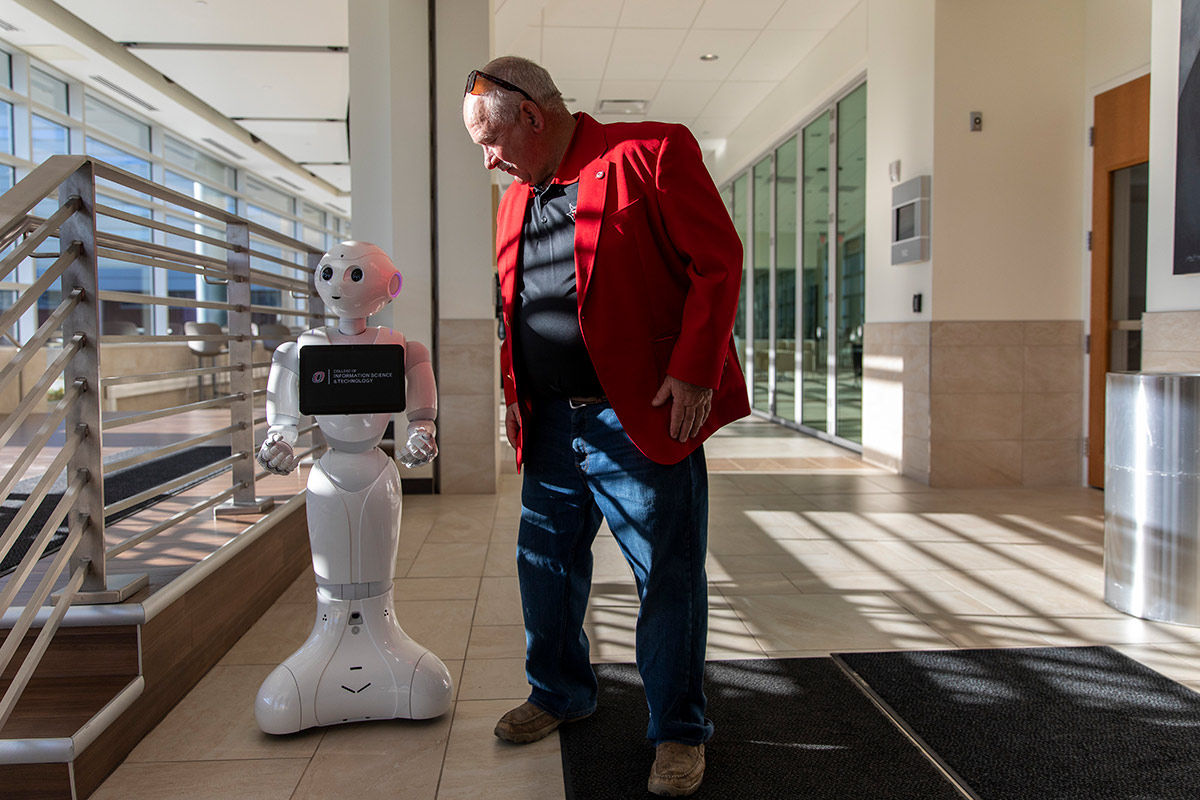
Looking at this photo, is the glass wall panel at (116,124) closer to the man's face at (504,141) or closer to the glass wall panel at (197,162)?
the glass wall panel at (197,162)

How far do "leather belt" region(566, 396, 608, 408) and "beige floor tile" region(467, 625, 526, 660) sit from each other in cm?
105

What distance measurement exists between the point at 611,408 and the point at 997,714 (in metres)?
1.31

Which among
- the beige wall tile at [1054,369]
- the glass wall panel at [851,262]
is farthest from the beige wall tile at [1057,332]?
the glass wall panel at [851,262]

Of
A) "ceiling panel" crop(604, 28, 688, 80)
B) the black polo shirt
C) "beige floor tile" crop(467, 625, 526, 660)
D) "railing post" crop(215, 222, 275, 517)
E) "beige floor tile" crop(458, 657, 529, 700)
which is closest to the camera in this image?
the black polo shirt

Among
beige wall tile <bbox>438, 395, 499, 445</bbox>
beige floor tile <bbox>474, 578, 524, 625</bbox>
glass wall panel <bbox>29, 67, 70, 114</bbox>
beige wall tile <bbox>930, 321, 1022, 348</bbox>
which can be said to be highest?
glass wall panel <bbox>29, 67, 70, 114</bbox>

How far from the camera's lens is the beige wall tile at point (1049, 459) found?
5.50 metres

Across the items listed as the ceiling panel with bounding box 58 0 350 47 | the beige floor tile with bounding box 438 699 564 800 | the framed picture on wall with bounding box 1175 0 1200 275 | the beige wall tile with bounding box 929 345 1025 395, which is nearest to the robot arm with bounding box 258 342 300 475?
the beige floor tile with bounding box 438 699 564 800

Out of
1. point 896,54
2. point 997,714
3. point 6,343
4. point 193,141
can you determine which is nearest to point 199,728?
point 997,714

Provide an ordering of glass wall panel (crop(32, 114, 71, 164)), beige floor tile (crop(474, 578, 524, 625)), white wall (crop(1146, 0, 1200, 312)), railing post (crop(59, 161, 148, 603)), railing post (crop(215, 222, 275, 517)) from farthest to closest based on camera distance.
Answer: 1. glass wall panel (crop(32, 114, 71, 164))
2. white wall (crop(1146, 0, 1200, 312))
3. railing post (crop(215, 222, 275, 517))
4. beige floor tile (crop(474, 578, 524, 625))
5. railing post (crop(59, 161, 148, 603))

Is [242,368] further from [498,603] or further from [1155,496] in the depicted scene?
[1155,496]

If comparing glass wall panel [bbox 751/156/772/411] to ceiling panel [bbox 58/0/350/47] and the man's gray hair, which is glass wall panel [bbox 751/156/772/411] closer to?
ceiling panel [bbox 58/0/350/47]

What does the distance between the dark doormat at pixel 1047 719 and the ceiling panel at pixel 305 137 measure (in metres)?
10.2

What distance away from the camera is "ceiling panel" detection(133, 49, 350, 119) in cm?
830

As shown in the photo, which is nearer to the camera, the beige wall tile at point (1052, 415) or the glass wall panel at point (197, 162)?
the beige wall tile at point (1052, 415)
